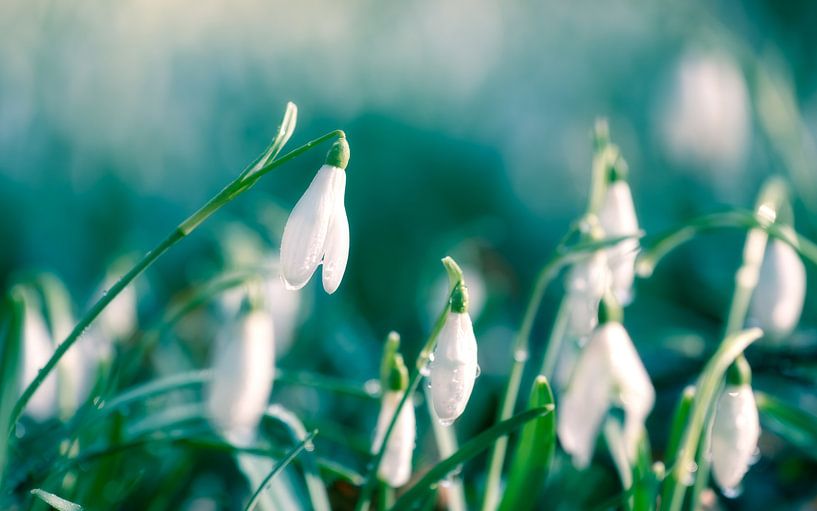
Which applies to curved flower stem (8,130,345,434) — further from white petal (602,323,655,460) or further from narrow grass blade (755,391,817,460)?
narrow grass blade (755,391,817,460)

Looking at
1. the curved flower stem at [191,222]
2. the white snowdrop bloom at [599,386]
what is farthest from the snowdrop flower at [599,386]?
the curved flower stem at [191,222]

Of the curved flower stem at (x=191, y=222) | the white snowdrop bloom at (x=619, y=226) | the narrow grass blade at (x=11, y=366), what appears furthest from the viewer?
the white snowdrop bloom at (x=619, y=226)

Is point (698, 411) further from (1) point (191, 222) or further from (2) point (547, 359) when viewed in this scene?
(1) point (191, 222)

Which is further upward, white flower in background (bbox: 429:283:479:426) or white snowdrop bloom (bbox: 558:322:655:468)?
white flower in background (bbox: 429:283:479:426)

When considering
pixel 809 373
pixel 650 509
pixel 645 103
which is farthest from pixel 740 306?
pixel 645 103

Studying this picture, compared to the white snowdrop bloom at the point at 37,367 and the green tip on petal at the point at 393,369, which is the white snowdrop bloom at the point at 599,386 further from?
the white snowdrop bloom at the point at 37,367

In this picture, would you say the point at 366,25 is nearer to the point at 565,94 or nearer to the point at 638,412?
the point at 565,94

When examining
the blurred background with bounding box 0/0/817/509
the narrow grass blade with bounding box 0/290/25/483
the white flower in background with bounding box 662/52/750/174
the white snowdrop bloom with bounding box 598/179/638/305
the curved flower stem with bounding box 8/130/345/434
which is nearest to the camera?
the curved flower stem with bounding box 8/130/345/434

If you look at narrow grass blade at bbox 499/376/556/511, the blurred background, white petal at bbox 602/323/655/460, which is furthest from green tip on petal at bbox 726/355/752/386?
the blurred background
